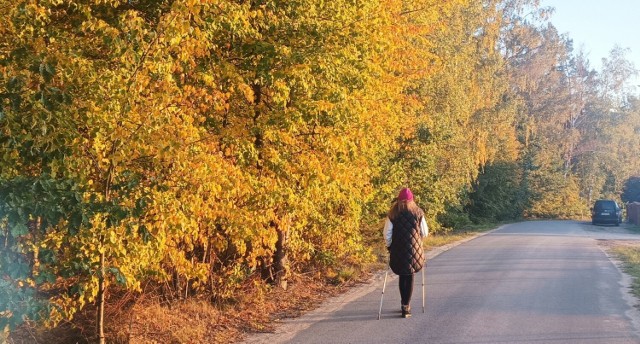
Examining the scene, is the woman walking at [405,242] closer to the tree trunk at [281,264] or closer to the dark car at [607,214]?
the tree trunk at [281,264]

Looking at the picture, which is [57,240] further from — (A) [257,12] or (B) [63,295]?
(A) [257,12]

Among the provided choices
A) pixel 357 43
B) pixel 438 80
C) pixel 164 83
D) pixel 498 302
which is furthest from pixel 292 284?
pixel 438 80

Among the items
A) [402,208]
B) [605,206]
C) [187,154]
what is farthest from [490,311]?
[605,206]

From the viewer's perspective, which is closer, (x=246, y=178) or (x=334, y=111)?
(x=246, y=178)

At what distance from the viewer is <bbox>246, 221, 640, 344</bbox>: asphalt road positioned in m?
7.74

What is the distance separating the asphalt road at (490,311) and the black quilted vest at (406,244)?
0.70 metres

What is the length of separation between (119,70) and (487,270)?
382 inches

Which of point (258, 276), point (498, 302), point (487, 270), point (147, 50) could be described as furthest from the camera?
point (487, 270)

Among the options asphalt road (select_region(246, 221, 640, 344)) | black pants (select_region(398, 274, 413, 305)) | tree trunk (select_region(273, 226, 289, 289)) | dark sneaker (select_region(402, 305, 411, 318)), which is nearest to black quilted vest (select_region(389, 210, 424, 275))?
black pants (select_region(398, 274, 413, 305))

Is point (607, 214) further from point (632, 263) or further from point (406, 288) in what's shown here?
point (406, 288)

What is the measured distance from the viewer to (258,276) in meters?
10.9

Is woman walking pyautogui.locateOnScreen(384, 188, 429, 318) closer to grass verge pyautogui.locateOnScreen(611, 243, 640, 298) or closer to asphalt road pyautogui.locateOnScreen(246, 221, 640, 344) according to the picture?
asphalt road pyautogui.locateOnScreen(246, 221, 640, 344)

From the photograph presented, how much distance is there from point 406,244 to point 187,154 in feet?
11.7

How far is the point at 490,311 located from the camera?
908 centimetres
